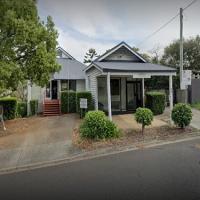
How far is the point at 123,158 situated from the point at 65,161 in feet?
6.25

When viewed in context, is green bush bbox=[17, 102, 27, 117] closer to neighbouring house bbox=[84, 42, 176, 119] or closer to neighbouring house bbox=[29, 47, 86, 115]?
neighbouring house bbox=[29, 47, 86, 115]

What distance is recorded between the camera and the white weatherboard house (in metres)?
17.2

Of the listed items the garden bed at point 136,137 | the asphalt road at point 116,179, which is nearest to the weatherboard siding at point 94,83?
the garden bed at point 136,137

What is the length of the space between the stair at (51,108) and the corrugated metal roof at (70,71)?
3264 mm

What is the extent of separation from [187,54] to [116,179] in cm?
2864

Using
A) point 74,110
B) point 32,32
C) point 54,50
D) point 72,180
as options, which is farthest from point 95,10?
point 74,110

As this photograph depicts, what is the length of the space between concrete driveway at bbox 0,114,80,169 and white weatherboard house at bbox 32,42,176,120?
4.18m

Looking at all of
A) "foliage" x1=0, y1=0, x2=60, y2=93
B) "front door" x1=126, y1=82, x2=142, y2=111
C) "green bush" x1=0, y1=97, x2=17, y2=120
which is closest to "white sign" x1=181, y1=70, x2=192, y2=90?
"foliage" x1=0, y1=0, x2=60, y2=93

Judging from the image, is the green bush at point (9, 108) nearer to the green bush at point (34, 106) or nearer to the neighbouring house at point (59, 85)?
the green bush at point (34, 106)

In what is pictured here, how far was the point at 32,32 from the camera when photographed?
13.5 meters

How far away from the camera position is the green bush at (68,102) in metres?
21.1

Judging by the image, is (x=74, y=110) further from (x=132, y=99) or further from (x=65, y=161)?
(x=65, y=161)

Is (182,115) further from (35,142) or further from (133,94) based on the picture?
(133,94)

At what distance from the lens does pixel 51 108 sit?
22094 millimetres
